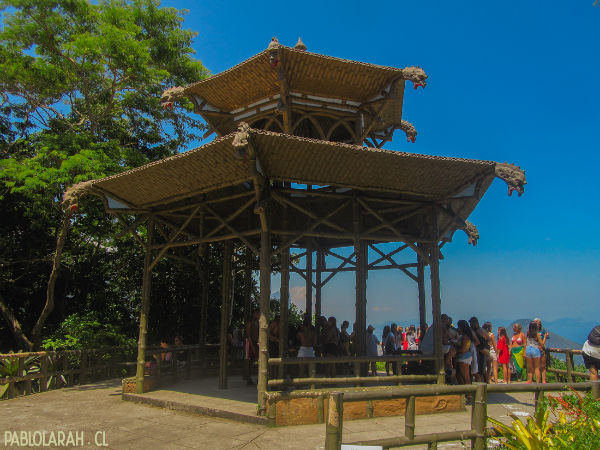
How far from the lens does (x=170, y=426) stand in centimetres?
724

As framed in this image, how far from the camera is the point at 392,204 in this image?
10.1 meters

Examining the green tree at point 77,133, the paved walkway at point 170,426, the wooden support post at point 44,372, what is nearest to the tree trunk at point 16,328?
the green tree at point 77,133

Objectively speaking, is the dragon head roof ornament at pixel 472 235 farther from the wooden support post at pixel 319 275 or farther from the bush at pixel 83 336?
the bush at pixel 83 336

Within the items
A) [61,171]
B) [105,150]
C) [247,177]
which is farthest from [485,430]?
[105,150]

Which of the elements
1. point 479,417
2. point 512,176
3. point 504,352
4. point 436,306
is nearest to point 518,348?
point 504,352

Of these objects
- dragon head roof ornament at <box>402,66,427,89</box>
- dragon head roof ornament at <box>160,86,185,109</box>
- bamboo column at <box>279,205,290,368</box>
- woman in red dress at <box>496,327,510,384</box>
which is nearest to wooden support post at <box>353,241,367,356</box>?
bamboo column at <box>279,205,290,368</box>

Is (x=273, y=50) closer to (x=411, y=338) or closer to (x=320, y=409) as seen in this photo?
(x=320, y=409)

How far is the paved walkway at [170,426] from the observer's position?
6.25 meters

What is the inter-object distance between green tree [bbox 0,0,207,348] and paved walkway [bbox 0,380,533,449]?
19.3 ft

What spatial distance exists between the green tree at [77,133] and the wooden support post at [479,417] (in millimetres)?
11441

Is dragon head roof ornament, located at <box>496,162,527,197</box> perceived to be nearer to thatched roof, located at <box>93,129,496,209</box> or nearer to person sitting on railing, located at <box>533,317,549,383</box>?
thatched roof, located at <box>93,129,496,209</box>

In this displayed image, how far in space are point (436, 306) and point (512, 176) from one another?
3.12 m

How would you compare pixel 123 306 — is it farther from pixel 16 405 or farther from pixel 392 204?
pixel 392 204

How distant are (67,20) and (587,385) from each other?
17841 millimetres
